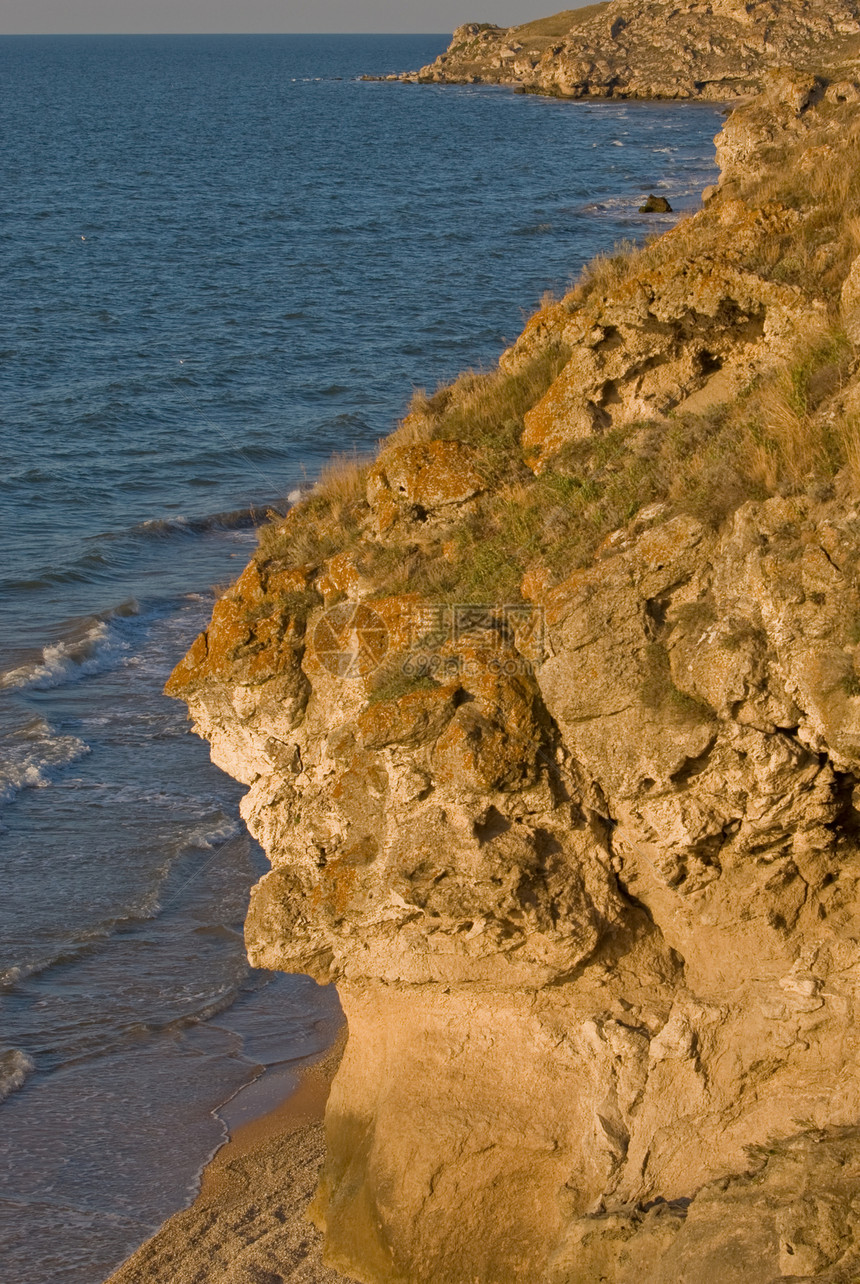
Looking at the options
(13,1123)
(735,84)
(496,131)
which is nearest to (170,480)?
(13,1123)

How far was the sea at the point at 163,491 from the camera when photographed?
12008 mm

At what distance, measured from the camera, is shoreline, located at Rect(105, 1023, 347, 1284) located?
30.9 ft

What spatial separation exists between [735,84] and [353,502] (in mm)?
107248

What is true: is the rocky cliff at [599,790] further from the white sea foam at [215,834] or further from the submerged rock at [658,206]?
the submerged rock at [658,206]

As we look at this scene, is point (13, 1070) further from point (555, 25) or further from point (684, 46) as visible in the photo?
point (555, 25)

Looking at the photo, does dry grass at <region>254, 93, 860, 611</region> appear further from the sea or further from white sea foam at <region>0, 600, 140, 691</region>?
white sea foam at <region>0, 600, 140, 691</region>

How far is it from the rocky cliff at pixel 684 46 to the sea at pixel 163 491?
79.6 feet

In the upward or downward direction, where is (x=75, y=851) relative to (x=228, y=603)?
downward

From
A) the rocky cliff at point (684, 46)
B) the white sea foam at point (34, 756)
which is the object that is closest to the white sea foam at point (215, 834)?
the white sea foam at point (34, 756)

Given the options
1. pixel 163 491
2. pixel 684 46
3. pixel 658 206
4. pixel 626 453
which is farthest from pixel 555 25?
pixel 626 453

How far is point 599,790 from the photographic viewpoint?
802cm

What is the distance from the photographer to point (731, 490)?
7.82 meters

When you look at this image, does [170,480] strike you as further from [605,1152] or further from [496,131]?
[496,131]

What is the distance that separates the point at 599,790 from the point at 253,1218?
475cm
